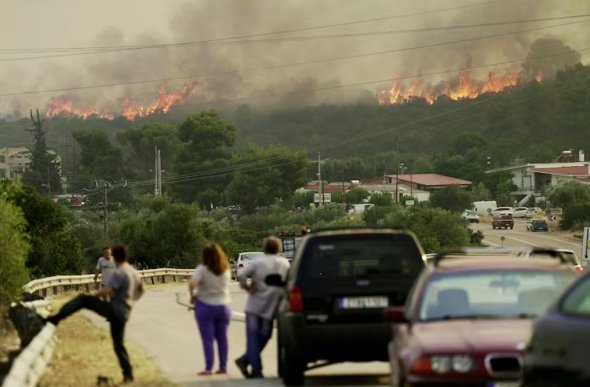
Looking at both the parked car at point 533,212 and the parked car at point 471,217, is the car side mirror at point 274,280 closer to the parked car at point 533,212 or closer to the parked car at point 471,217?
the parked car at point 471,217

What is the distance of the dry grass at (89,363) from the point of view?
18.5m

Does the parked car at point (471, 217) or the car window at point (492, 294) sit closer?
the car window at point (492, 294)

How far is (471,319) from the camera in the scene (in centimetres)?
1277

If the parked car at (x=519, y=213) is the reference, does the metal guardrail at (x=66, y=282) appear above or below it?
below

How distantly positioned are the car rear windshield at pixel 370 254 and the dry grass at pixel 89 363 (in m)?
2.31

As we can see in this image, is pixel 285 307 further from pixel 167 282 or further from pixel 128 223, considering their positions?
pixel 128 223

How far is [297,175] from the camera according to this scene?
7082 inches

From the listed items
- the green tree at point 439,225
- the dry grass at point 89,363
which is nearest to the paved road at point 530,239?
the green tree at point 439,225

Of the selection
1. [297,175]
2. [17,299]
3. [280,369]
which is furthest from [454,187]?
[280,369]

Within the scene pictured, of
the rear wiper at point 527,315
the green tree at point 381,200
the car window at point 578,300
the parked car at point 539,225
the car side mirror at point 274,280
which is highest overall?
the green tree at point 381,200

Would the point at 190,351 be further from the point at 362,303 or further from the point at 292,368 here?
the point at 362,303

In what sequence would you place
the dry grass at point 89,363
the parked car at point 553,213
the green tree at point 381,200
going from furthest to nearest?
the green tree at point 381,200
the parked car at point 553,213
the dry grass at point 89,363

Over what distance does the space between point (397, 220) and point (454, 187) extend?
208ft

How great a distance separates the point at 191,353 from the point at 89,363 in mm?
2757
